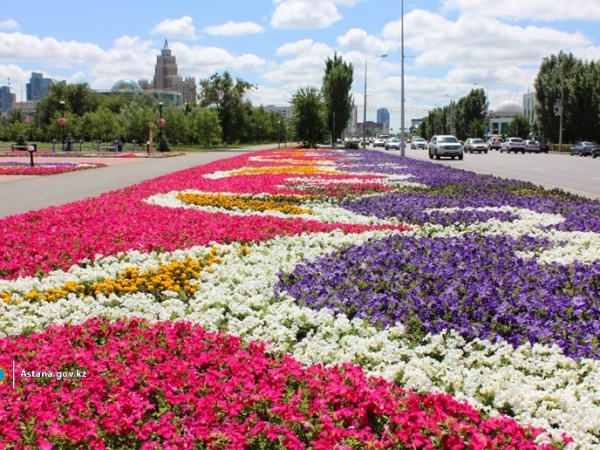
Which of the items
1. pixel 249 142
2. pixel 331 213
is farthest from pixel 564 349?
pixel 249 142

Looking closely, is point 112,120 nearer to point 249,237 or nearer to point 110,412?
point 249,237

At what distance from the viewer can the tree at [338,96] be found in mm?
69875

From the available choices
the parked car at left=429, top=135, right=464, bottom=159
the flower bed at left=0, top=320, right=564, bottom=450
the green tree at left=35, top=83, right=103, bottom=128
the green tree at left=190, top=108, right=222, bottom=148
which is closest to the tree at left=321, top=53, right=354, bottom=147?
the green tree at left=190, top=108, right=222, bottom=148

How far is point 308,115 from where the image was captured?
6756 cm

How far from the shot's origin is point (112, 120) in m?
78.9

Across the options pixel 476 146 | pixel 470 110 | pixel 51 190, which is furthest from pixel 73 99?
pixel 51 190

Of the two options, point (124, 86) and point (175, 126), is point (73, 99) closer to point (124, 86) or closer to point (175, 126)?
point (175, 126)

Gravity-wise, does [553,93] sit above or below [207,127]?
above

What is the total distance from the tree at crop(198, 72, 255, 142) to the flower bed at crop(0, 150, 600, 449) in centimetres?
7630

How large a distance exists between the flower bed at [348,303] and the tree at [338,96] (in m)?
59.8

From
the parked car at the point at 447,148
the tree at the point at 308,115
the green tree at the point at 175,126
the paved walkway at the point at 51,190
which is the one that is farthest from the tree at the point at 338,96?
the paved walkway at the point at 51,190

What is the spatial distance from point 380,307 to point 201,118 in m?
70.5

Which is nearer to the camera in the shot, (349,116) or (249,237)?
(249,237)

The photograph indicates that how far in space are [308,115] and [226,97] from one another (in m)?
21.9
